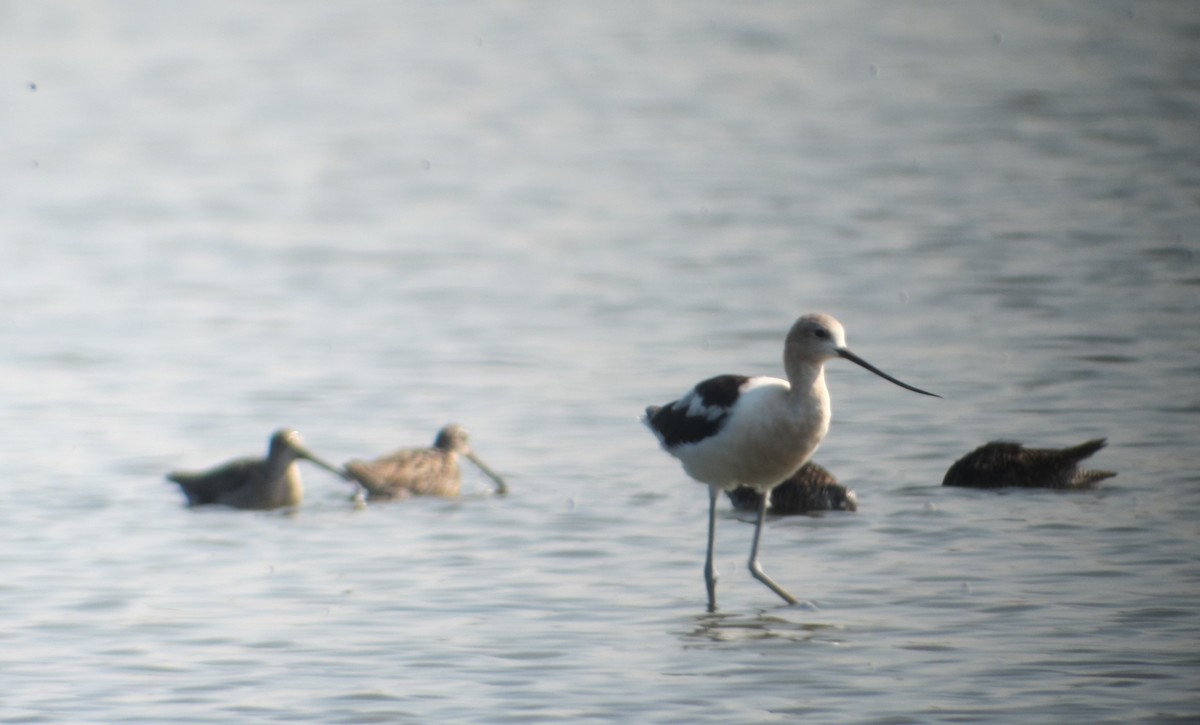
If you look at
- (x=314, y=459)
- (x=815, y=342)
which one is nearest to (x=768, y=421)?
(x=815, y=342)

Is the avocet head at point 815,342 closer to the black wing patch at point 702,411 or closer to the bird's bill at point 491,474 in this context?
the black wing patch at point 702,411

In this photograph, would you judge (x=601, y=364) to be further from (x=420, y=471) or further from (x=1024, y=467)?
(x=1024, y=467)

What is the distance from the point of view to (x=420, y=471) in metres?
12.9

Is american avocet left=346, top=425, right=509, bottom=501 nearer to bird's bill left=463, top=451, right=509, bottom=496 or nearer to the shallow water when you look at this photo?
bird's bill left=463, top=451, right=509, bottom=496

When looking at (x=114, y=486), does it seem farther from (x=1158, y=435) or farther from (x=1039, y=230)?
(x=1039, y=230)

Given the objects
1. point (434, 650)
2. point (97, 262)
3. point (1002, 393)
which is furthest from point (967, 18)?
point (434, 650)

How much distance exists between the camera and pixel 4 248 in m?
23.3

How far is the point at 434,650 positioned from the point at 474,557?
6.25 feet

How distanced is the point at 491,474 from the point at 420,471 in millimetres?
430

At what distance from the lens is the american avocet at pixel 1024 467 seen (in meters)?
12.2

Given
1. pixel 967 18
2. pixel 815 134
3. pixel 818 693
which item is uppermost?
pixel 967 18

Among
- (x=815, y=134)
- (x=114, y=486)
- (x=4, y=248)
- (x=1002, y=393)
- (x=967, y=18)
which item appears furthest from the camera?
(x=967, y=18)

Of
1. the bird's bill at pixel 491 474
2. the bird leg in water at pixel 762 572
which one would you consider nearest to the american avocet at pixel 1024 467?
the bird leg in water at pixel 762 572

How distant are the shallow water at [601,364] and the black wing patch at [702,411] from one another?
0.74m
